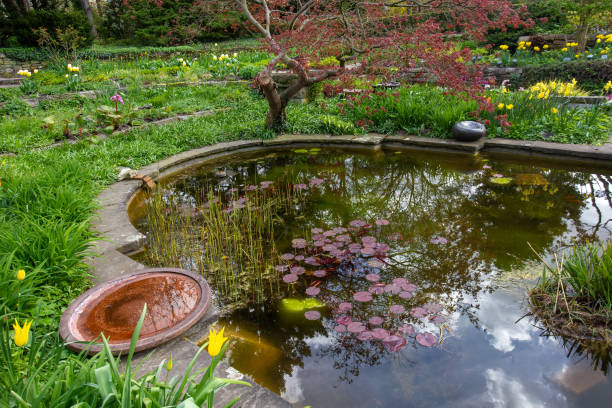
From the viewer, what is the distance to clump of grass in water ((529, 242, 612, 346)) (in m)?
2.30

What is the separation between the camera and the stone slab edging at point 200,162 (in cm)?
187

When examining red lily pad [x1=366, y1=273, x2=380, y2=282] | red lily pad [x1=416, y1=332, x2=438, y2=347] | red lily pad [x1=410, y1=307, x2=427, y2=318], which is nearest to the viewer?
red lily pad [x1=416, y1=332, x2=438, y2=347]

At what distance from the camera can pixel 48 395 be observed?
135cm

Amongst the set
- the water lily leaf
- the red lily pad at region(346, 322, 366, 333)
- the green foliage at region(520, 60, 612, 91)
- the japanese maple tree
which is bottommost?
the water lily leaf

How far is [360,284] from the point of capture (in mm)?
2826

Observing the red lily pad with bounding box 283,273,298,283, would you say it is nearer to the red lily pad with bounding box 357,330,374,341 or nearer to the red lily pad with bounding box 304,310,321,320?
the red lily pad with bounding box 304,310,321,320

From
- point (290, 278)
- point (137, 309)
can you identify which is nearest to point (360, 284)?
point (290, 278)

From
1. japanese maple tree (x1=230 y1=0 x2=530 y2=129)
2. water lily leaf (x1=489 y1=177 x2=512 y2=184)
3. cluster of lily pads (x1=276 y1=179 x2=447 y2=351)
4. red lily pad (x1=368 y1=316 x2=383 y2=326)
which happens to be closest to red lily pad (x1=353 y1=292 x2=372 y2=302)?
cluster of lily pads (x1=276 y1=179 x2=447 y2=351)

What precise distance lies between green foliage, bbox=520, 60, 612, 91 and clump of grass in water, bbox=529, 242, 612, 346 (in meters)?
7.52

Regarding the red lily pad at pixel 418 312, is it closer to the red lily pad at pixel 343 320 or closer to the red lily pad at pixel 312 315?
the red lily pad at pixel 343 320

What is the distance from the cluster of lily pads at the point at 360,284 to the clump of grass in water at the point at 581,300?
68cm

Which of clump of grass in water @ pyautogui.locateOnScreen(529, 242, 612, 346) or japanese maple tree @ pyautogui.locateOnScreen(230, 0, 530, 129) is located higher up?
japanese maple tree @ pyautogui.locateOnScreen(230, 0, 530, 129)

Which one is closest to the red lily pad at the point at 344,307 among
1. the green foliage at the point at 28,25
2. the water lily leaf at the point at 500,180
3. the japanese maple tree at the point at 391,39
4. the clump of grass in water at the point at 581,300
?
the clump of grass in water at the point at 581,300

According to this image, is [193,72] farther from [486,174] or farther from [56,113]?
[486,174]
